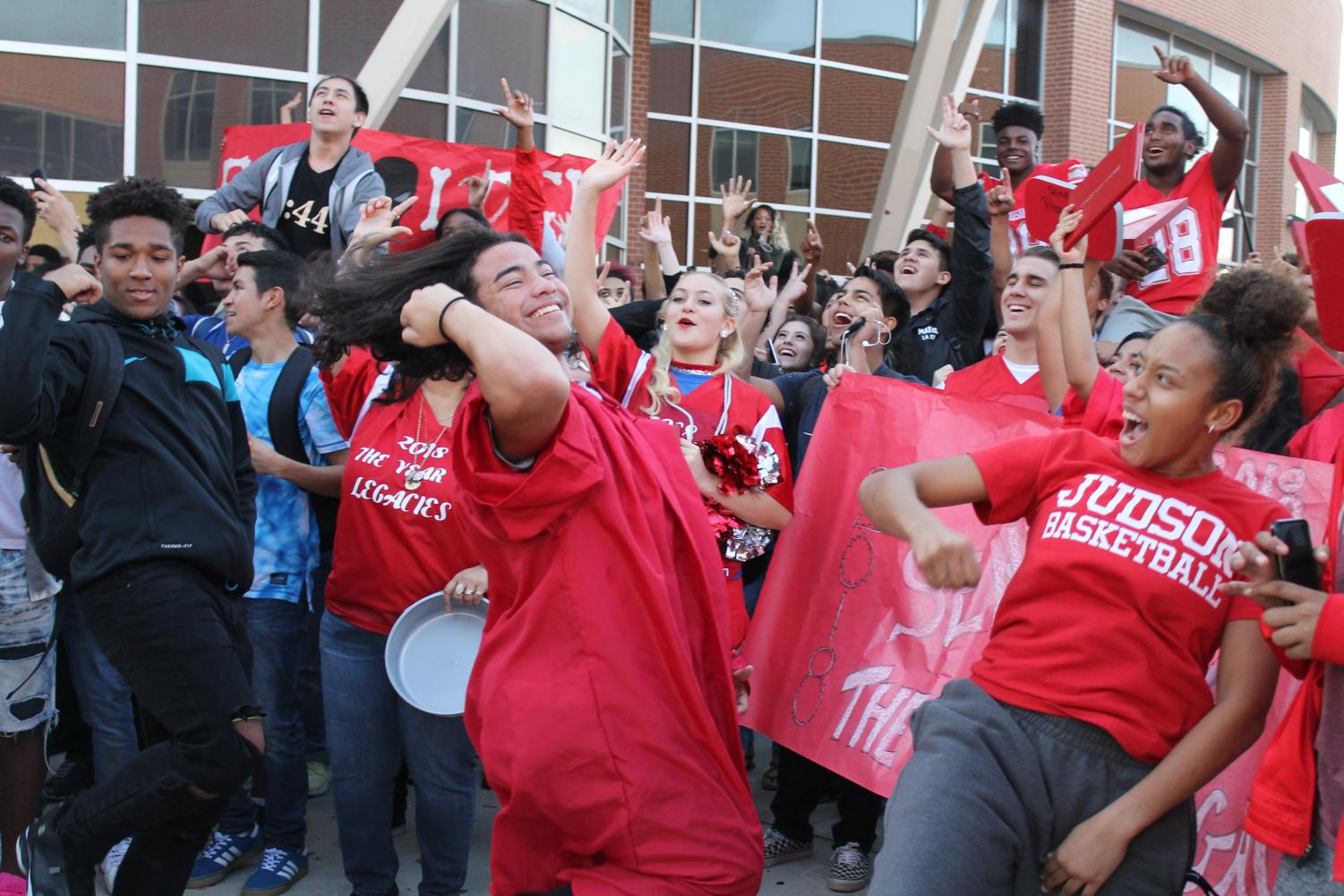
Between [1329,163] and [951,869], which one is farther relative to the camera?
[1329,163]

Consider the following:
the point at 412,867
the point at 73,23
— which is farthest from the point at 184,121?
the point at 412,867

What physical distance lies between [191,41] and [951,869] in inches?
386

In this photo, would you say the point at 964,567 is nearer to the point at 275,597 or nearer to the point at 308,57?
the point at 275,597

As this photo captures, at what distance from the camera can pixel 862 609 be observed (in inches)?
169

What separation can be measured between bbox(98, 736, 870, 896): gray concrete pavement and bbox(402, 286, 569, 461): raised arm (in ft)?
8.69

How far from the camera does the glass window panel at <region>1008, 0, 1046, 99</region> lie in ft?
60.4

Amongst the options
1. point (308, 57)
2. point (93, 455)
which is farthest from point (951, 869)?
point (308, 57)

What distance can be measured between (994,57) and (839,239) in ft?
12.8

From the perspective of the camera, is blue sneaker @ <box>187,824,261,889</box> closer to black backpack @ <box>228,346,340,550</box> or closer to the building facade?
black backpack @ <box>228,346,340,550</box>

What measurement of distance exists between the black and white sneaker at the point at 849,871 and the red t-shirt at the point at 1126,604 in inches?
87.1

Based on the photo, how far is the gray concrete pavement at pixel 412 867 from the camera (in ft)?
15.1

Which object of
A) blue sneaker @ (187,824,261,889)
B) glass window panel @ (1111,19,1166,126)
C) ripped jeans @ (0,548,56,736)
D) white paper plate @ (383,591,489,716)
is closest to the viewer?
white paper plate @ (383,591,489,716)

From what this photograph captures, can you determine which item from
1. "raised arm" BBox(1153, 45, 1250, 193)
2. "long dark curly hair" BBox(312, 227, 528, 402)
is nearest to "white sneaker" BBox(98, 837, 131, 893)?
"long dark curly hair" BBox(312, 227, 528, 402)

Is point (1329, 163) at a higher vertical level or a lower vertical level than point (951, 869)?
higher
